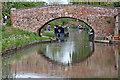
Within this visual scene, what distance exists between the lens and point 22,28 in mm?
30078

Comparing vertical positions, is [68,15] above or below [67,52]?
above

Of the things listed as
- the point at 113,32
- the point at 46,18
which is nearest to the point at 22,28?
the point at 46,18

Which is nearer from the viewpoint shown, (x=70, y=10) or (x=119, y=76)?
(x=119, y=76)

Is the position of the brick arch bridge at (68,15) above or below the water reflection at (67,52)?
above

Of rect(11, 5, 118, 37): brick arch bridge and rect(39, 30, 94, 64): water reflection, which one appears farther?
rect(11, 5, 118, 37): brick arch bridge

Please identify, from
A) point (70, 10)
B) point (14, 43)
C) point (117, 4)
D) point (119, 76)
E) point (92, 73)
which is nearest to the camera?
point (119, 76)

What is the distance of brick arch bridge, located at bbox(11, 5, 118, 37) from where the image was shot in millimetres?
28578

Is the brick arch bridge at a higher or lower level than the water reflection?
higher

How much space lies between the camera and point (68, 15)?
28766 millimetres

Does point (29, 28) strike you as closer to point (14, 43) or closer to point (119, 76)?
point (14, 43)

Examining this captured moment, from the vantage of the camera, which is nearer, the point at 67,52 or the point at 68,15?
the point at 67,52

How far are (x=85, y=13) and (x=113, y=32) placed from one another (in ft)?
13.4

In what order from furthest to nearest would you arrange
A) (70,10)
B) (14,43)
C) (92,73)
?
(70,10)
(14,43)
(92,73)

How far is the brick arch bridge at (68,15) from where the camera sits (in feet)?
93.8
